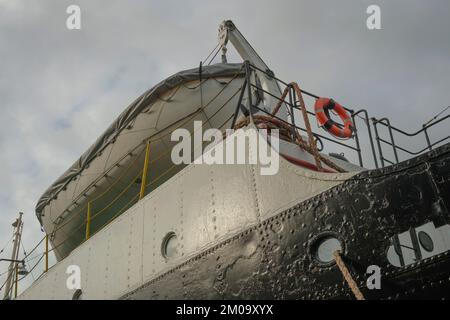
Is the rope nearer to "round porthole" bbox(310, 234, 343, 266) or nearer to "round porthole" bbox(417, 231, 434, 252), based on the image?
"round porthole" bbox(310, 234, 343, 266)

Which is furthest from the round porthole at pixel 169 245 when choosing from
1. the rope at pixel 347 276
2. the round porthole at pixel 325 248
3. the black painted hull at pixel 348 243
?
the rope at pixel 347 276

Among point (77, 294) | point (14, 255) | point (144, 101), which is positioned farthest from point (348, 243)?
point (14, 255)

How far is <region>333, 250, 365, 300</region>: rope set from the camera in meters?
3.86

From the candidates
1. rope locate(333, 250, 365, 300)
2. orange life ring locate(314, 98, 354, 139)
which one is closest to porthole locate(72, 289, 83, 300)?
orange life ring locate(314, 98, 354, 139)

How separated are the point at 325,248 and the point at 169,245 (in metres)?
2.57

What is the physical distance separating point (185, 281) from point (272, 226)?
1435mm

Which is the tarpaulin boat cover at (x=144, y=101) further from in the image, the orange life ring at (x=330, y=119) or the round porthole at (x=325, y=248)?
the round porthole at (x=325, y=248)

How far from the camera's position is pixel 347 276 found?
3.97 metres

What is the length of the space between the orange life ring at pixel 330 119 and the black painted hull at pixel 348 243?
7.52ft

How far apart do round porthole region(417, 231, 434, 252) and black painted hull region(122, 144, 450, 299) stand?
3.88ft

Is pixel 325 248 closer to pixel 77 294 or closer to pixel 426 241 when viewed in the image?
pixel 426 241

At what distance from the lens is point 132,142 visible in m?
10.3

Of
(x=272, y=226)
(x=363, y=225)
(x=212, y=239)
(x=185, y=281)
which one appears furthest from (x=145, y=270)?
(x=363, y=225)

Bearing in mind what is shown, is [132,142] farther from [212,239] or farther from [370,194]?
[370,194]
